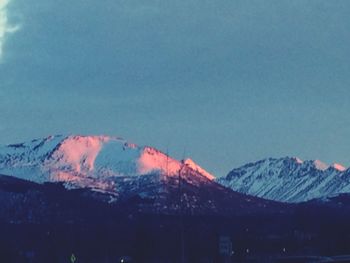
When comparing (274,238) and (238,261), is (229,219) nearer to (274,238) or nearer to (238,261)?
(274,238)

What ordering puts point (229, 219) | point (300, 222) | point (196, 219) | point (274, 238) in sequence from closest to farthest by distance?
point (274, 238) → point (300, 222) → point (196, 219) → point (229, 219)

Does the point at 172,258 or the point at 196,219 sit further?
the point at 196,219

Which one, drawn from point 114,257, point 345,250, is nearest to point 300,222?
point 114,257

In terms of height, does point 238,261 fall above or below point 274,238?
below

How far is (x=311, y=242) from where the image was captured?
128m

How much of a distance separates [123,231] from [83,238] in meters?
14.3

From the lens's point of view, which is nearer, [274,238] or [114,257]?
[114,257]

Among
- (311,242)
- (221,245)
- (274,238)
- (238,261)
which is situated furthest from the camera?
(274,238)

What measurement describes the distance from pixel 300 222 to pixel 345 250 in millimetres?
65068

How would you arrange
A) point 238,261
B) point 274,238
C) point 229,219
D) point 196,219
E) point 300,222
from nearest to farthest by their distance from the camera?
point 238,261 < point 274,238 < point 300,222 < point 196,219 < point 229,219

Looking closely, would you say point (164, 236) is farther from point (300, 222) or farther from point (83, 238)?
point (300, 222)

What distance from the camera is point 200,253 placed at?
111m

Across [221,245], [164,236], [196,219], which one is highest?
[196,219]

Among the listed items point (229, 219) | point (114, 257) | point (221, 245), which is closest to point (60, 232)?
point (114, 257)
